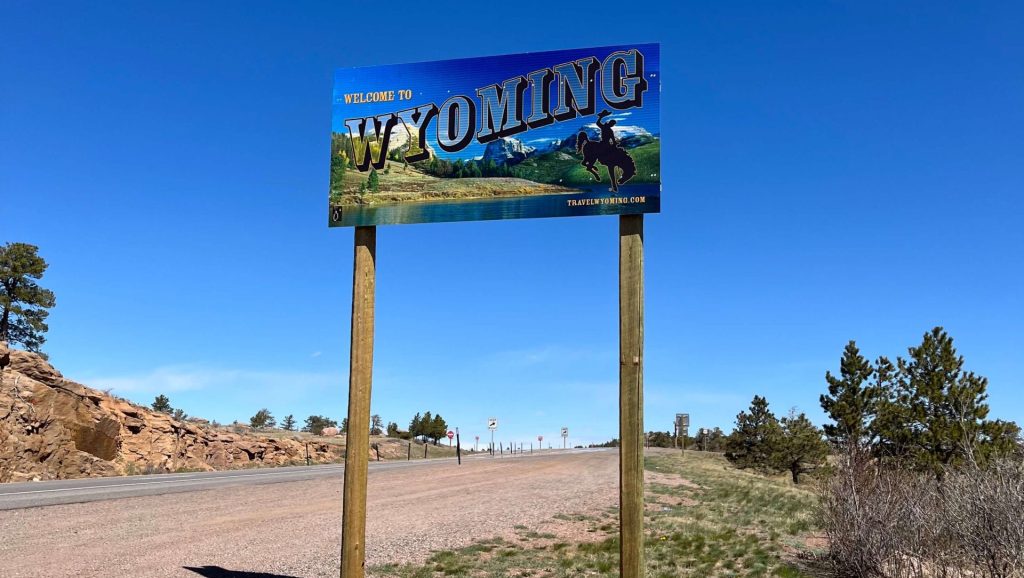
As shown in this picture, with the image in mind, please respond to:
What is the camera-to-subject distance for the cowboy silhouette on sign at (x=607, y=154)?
732 centimetres

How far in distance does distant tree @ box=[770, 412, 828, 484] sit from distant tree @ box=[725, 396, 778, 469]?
1.29 metres

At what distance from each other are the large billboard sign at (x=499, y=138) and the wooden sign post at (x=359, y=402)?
1.46 ft

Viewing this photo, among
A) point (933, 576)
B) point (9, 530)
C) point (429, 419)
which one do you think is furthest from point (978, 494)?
point (429, 419)

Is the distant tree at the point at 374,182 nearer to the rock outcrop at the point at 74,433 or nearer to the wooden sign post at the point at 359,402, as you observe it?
the wooden sign post at the point at 359,402

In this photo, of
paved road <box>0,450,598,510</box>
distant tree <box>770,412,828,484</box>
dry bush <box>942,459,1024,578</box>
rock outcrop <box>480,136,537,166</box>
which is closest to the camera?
rock outcrop <box>480,136,537,166</box>

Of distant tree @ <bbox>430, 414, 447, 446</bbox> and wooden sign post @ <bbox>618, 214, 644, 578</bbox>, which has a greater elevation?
wooden sign post @ <bbox>618, 214, 644, 578</bbox>

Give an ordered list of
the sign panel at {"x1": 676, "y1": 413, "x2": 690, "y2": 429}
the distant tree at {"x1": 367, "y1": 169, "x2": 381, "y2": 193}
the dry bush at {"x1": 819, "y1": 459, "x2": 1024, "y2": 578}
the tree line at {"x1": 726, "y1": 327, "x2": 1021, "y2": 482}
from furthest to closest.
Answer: the sign panel at {"x1": 676, "y1": 413, "x2": 690, "y2": 429}
the tree line at {"x1": 726, "y1": 327, "x2": 1021, "y2": 482}
the dry bush at {"x1": 819, "y1": 459, "x2": 1024, "y2": 578}
the distant tree at {"x1": 367, "y1": 169, "x2": 381, "y2": 193}

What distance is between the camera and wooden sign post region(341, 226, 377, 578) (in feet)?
25.7

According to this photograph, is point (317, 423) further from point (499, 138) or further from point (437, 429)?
point (499, 138)

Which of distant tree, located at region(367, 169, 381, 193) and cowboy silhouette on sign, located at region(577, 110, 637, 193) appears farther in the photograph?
distant tree, located at region(367, 169, 381, 193)

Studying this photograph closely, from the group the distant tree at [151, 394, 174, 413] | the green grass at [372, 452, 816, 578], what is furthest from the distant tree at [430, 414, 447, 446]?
the green grass at [372, 452, 816, 578]

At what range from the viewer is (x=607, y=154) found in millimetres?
7371

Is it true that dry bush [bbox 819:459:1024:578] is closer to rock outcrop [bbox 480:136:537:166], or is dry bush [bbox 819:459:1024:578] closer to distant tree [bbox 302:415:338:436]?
rock outcrop [bbox 480:136:537:166]

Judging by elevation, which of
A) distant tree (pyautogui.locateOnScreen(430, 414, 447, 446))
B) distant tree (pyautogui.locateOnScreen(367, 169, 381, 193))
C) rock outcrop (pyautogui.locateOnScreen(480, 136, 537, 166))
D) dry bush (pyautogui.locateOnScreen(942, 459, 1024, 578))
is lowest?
distant tree (pyautogui.locateOnScreen(430, 414, 447, 446))
